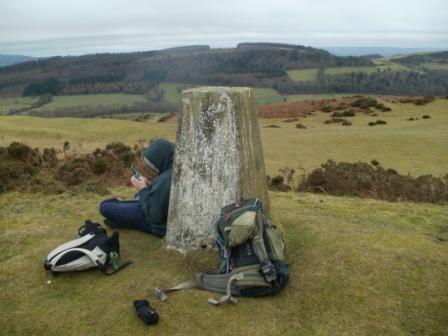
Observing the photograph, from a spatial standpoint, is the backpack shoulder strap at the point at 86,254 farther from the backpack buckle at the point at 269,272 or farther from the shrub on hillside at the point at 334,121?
the shrub on hillside at the point at 334,121

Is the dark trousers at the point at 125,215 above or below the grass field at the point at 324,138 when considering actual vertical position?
above

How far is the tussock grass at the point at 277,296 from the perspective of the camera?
5453 mm

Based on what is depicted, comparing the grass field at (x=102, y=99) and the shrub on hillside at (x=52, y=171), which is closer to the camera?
the shrub on hillside at (x=52, y=171)

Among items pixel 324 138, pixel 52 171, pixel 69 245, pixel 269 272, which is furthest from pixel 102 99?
pixel 269 272

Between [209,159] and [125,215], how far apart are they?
2227 mm

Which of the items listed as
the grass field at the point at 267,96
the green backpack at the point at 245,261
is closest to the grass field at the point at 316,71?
the grass field at the point at 267,96

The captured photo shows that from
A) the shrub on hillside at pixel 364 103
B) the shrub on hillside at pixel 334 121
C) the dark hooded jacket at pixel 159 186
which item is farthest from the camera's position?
the shrub on hillside at pixel 364 103

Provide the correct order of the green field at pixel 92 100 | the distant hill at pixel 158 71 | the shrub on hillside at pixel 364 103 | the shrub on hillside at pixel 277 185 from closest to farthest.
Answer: the shrub on hillside at pixel 277 185, the shrub on hillside at pixel 364 103, the green field at pixel 92 100, the distant hill at pixel 158 71

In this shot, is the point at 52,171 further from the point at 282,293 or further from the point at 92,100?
the point at 92,100

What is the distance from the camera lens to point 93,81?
137875 mm

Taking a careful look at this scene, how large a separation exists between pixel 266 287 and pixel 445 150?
2023 cm

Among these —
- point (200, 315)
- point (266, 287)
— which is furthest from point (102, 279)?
point (266, 287)

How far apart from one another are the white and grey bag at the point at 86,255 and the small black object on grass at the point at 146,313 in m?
1.19

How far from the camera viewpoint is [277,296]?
6.07 meters
